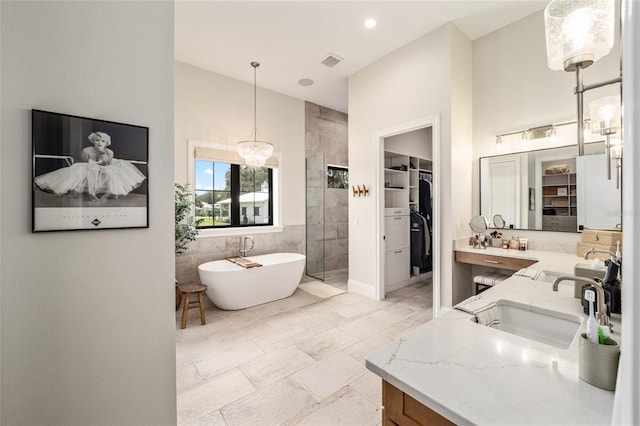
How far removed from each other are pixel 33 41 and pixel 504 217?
4055 millimetres

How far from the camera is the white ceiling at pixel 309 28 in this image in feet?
9.24

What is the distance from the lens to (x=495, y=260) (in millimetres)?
2879

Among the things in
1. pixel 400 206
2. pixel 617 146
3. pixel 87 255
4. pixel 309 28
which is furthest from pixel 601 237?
pixel 87 255

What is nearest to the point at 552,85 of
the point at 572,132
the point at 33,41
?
the point at 572,132

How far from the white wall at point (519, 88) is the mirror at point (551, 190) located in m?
0.13

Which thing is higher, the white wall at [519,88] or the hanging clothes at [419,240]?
the white wall at [519,88]

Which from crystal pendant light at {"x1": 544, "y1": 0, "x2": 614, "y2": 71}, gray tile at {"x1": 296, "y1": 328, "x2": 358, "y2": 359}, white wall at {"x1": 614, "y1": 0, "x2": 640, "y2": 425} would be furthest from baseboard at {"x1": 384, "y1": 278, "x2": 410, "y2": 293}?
white wall at {"x1": 614, "y1": 0, "x2": 640, "y2": 425}

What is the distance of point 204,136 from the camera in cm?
399

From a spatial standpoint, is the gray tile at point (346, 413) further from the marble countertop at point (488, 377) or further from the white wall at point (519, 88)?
the white wall at point (519, 88)

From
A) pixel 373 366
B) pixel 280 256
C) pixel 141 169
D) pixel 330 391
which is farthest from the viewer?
pixel 280 256

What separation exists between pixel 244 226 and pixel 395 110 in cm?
284

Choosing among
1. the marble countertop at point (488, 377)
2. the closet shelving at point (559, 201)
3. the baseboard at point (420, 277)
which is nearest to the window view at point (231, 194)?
the baseboard at point (420, 277)

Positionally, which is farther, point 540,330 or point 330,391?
point 330,391

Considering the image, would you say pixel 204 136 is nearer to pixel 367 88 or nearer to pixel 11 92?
pixel 367 88
